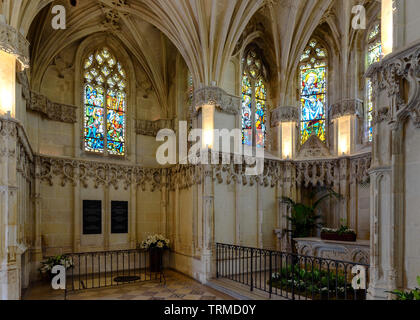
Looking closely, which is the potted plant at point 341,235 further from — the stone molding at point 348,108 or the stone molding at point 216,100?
the stone molding at point 216,100

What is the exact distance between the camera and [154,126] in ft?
44.8

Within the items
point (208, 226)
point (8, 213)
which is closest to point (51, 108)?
point (8, 213)

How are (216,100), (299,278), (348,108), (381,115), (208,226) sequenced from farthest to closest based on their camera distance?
(348,108), (216,100), (208,226), (299,278), (381,115)

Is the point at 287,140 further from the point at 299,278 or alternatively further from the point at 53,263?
the point at 53,263

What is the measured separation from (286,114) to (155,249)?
747 cm

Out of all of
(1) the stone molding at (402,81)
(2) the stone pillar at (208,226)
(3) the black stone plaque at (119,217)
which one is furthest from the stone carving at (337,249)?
(3) the black stone plaque at (119,217)

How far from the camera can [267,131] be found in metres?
13.3

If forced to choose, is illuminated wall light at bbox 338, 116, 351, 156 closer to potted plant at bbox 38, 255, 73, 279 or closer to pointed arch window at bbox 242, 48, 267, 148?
pointed arch window at bbox 242, 48, 267, 148

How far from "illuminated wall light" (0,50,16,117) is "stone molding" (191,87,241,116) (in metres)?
5.53

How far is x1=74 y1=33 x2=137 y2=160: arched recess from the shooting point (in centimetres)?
1203

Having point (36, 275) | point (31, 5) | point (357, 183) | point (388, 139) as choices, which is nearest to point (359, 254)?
point (357, 183)

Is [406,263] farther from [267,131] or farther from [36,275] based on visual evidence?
[36,275]

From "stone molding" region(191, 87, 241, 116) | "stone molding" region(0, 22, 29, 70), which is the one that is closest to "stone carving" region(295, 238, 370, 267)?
"stone molding" region(191, 87, 241, 116)

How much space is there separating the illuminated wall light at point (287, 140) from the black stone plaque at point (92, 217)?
304 inches
